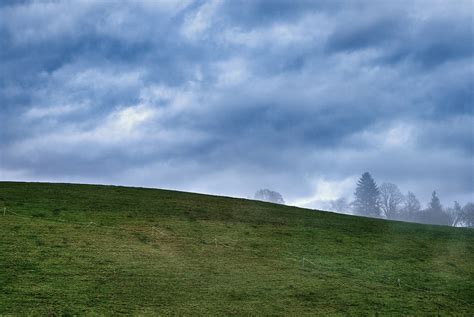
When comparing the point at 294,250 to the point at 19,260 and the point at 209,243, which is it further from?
the point at 19,260

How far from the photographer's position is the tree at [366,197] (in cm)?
12001

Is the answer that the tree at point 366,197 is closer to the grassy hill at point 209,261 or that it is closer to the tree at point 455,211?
the tree at point 455,211

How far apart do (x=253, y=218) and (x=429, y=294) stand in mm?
12204

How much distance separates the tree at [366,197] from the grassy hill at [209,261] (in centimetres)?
9280

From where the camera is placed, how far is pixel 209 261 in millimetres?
18234

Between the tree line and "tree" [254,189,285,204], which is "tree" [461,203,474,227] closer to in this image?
the tree line

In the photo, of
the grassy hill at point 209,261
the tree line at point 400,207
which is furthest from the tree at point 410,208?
the grassy hill at point 209,261

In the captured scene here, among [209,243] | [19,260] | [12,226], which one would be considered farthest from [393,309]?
[12,226]

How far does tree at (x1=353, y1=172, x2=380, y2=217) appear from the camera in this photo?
120 m

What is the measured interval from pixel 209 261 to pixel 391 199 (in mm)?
102013

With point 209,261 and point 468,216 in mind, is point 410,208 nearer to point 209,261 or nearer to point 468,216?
point 468,216

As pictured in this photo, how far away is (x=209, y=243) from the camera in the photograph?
68.1 ft

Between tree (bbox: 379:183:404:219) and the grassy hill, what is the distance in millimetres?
85362

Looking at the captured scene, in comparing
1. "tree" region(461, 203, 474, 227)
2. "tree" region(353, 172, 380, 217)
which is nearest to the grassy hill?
"tree" region(461, 203, 474, 227)
